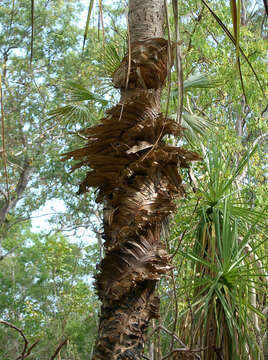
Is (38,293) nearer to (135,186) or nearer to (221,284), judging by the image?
(221,284)

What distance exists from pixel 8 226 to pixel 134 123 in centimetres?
1005

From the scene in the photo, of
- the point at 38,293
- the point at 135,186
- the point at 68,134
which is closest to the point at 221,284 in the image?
the point at 135,186

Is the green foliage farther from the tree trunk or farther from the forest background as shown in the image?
the tree trunk

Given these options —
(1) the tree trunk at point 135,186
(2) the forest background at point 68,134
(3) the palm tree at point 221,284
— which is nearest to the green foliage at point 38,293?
(2) the forest background at point 68,134

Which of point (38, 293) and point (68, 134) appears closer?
point (68, 134)

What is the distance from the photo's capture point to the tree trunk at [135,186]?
59.6 inches

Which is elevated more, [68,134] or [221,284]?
[68,134]

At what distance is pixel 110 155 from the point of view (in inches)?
68.6

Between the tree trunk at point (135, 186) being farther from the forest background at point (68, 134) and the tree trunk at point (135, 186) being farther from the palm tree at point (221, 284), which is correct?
the forest background at point (68, 134)

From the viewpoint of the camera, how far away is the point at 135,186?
1.68 metres

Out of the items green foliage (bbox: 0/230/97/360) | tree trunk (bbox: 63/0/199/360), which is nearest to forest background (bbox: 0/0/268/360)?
green foliage (bbox: 0/230/97/360)

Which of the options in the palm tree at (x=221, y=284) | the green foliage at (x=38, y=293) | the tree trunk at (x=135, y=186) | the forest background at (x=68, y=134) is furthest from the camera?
the green foliage at (x=38, y=293)

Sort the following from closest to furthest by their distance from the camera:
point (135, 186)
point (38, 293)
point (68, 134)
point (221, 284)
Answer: point (135, 186) < point (221, 284) < point (68, 134) < point (38, 293)

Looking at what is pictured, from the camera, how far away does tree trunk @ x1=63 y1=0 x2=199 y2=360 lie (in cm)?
151
